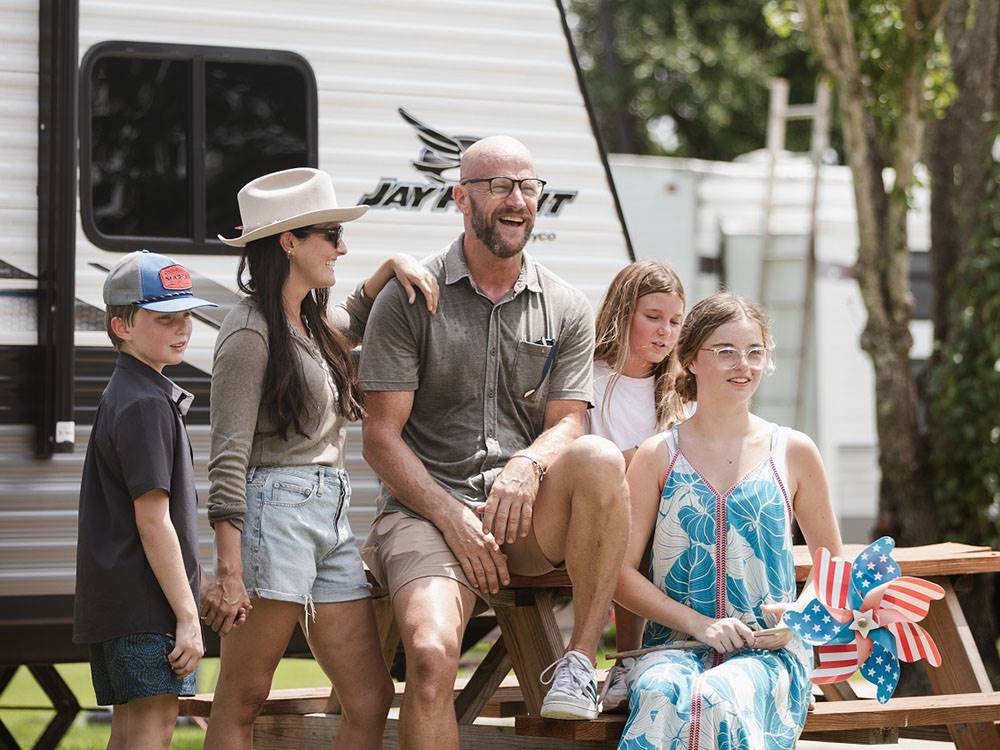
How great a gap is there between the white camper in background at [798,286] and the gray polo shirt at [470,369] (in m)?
5.32

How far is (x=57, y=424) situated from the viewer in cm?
450

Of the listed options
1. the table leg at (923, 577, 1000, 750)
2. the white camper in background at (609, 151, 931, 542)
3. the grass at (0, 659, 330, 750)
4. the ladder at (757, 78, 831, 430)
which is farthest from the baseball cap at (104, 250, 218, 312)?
the ladder at (757, 78, 831, 430)

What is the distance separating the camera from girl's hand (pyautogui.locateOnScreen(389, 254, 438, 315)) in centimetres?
381

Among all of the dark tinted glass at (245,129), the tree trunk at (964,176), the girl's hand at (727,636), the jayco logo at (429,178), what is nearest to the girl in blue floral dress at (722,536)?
the girl's hand at (727,636)

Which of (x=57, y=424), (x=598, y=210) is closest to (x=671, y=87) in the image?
(x=598, y=210)

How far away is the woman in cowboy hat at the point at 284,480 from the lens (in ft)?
11.2

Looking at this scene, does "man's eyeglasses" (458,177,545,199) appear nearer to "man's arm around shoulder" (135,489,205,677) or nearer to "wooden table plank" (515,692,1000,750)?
"man's arm around shoulder" (135,489,205,677)

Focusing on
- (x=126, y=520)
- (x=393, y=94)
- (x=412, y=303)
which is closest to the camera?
(x=126, y=520)

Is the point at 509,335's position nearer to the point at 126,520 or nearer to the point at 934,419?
the point at 126,520

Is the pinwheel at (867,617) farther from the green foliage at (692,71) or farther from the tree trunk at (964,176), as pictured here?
the green foliage at (692,71)

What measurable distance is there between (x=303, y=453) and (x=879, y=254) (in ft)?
14.5

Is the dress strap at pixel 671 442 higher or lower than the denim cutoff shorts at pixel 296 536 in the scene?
higher

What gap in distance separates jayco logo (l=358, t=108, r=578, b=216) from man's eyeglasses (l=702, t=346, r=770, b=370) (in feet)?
5.39

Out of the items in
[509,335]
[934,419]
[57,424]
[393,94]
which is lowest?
[934,419]
